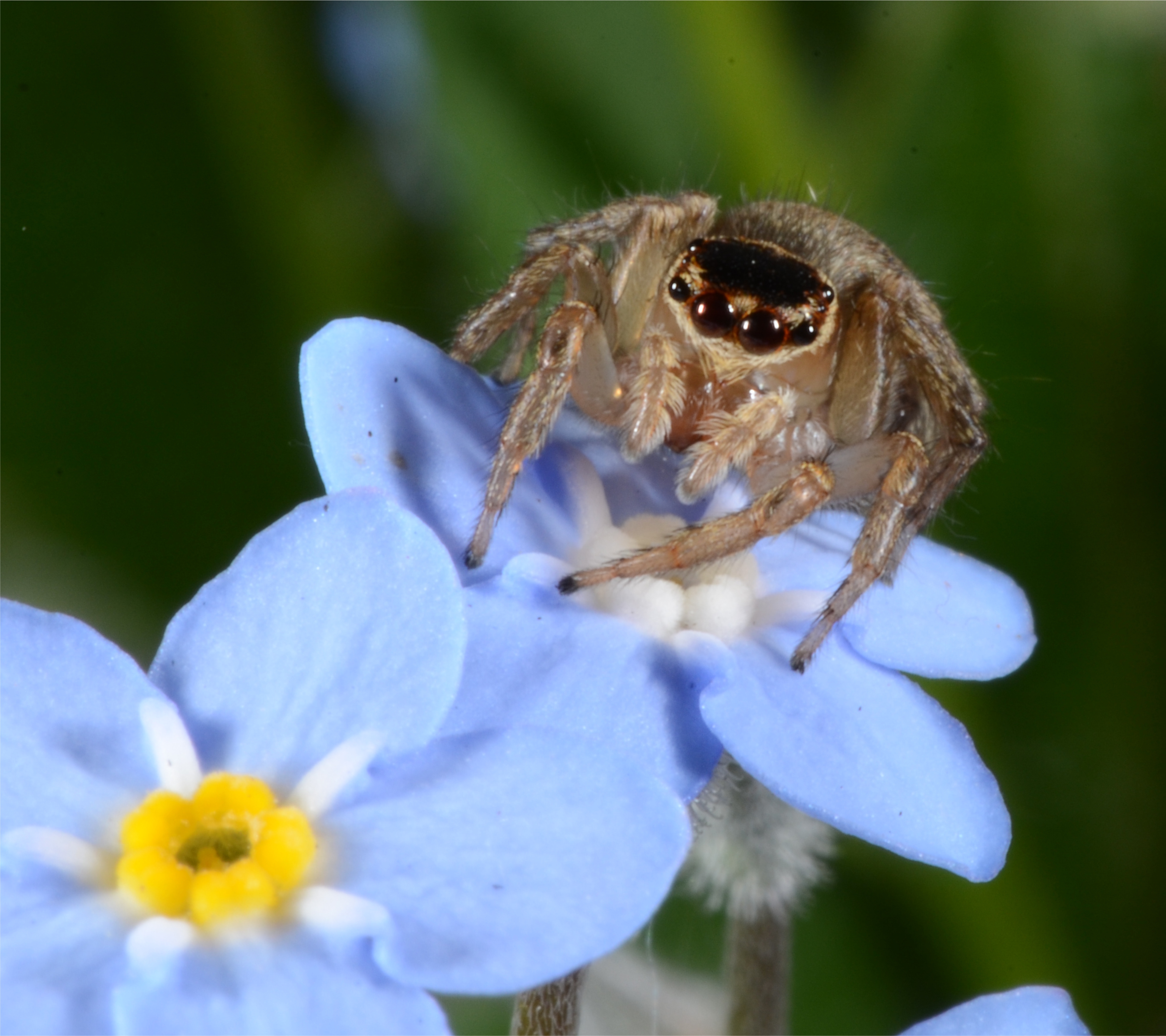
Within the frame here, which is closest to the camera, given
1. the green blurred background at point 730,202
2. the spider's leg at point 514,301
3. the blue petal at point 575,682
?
the blue petal at point 575,682

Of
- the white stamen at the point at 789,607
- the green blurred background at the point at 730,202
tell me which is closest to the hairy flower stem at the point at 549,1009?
the white stamen at the point at 789,607

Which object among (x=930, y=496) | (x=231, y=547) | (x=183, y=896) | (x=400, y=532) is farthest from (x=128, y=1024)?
(x=231, y=547)

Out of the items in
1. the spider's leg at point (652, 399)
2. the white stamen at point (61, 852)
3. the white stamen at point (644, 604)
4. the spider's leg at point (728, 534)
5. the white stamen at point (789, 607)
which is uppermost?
the white stamen at point (61, 852)

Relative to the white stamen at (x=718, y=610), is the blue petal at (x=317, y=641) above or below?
above

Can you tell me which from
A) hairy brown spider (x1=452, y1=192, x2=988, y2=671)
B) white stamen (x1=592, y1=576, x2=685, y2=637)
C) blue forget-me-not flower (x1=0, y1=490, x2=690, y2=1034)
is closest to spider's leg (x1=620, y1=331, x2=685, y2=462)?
hairy brown spider (x1=452, y1=192, x2=988, y2=671)

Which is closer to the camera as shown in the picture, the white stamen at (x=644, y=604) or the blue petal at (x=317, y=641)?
the blue petal at (x=317, y=641)

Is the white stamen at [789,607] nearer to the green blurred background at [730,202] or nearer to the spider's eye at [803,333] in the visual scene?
the spider's eye at [803,333]
